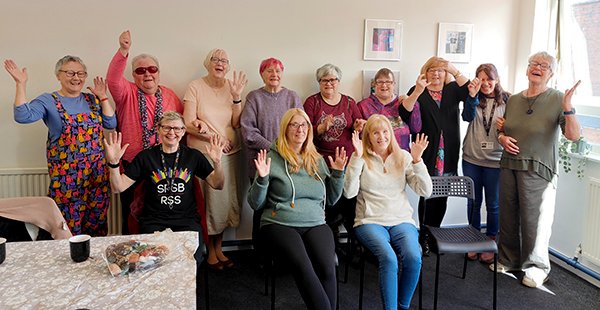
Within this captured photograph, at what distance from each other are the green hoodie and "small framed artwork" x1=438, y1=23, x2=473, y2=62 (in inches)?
73.6

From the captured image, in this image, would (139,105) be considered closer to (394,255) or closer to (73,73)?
(73,73)

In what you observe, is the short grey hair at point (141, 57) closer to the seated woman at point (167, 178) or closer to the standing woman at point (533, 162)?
the seated woman at point (167, 178)

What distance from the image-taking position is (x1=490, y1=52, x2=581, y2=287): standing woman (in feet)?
9.27

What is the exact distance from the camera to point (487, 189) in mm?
3344

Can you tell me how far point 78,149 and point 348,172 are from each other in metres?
1.67

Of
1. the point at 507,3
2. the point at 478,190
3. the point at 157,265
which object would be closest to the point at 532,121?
the point at 478,190

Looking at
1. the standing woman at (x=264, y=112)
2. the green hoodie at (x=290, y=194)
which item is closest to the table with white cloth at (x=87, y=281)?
the green hoodie at (x=290, y=194)

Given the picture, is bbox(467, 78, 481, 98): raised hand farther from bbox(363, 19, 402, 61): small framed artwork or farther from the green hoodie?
the green hoodie

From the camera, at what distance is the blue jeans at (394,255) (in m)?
2.34

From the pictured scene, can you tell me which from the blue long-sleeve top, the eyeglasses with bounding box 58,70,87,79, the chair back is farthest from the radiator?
the chair back

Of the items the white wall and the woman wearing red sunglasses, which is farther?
the white wall

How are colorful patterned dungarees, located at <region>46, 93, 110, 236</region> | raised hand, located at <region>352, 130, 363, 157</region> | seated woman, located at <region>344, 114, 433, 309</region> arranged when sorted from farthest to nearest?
colorful patterned dungarees, located at <region>46, 93, 110, 236</region> < raised hand, located at <region>352, 130, 363, 157</region> < seated woman, located at <region>344, 114, 433, 309</region>

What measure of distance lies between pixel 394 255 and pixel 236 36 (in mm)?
2005

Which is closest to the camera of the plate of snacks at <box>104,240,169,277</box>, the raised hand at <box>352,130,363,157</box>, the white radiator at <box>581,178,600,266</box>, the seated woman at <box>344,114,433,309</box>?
the plate of snacks at <box>104,240,169,277</box>
